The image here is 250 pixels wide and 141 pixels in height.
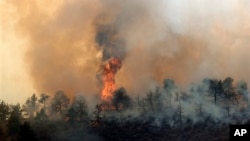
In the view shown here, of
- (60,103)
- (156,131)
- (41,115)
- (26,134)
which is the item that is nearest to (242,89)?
(156,131)

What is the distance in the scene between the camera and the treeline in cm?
3325

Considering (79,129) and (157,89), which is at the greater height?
(157,89)

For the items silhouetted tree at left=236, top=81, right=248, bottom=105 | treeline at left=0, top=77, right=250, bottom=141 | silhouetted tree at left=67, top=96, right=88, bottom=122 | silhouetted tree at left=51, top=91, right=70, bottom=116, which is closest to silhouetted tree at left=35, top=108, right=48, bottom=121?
treeline at left=0, top=77, right=250, bottom=141

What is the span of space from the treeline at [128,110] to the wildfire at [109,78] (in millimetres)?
514

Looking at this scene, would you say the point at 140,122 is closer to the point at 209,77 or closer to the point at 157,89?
the point at 157,89

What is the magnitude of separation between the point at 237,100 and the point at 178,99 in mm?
4945

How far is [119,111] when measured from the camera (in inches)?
1393

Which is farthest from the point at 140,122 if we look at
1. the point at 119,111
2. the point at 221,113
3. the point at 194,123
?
the point at 221,113

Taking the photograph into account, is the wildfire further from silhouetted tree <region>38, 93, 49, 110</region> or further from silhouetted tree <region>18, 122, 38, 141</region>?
silhouetted tree <region>18, 122, 38, 141</region>

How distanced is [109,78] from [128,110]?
321cm

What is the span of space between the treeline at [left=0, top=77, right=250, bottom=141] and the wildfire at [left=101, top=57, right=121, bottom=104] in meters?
0.51

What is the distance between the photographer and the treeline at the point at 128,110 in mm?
33250

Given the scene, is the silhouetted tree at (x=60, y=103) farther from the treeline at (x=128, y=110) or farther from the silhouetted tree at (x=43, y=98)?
the silhouetted tree at (x=43, y=98)

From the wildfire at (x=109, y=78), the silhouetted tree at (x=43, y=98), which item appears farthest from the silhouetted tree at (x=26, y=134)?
the wildfire at (x=109, y=78)
